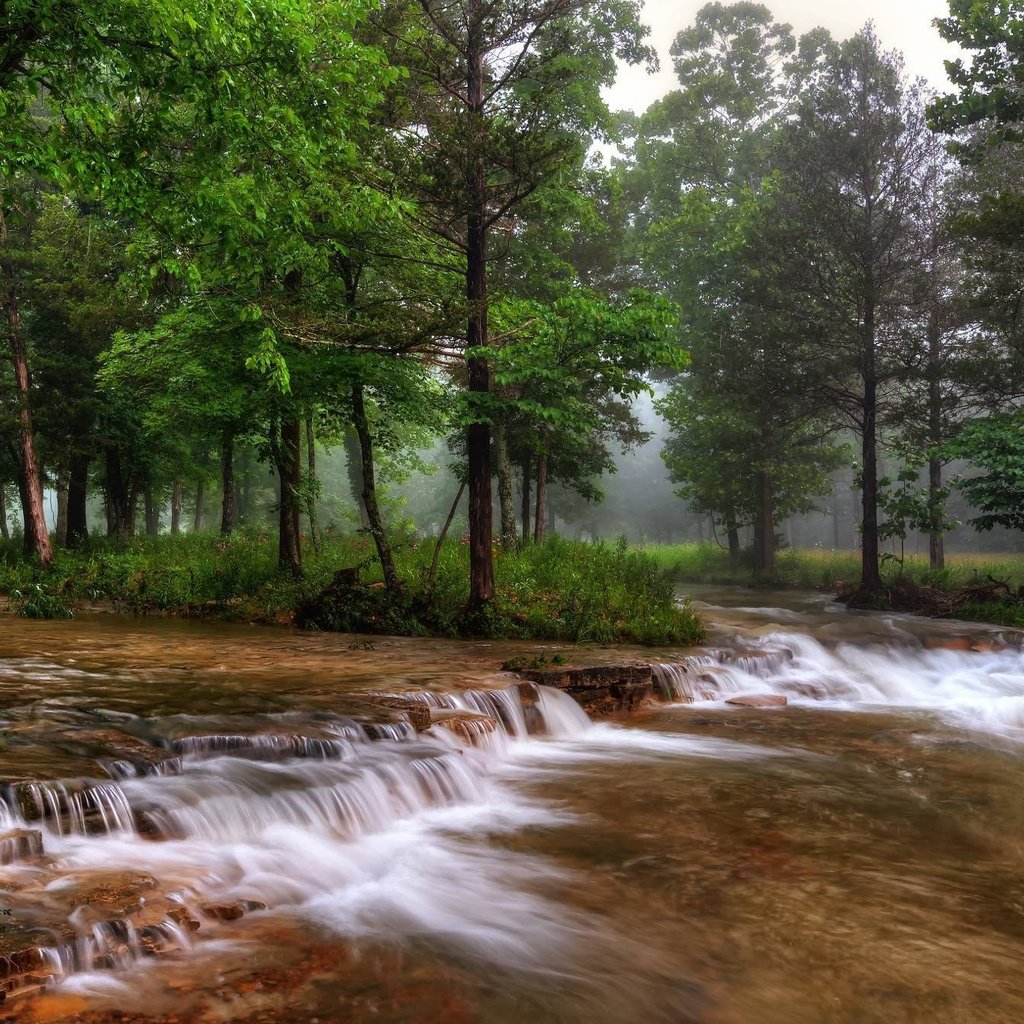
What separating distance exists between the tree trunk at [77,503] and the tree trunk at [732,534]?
845 inches

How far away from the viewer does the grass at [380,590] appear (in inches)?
520

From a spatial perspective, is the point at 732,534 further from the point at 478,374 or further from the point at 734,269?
the point at 478,374

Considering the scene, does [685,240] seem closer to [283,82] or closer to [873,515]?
[873,515]

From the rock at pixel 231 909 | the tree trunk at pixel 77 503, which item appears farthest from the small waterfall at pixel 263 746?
the tree trunk at pixel 77 503

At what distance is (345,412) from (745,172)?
73.5ft

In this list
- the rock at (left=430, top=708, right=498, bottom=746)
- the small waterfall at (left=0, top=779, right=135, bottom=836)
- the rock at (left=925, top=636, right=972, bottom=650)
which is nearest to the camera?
the small waterfall at (left=0, top=779, right=135, bottom=836)

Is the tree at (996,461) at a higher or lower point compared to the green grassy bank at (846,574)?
higher

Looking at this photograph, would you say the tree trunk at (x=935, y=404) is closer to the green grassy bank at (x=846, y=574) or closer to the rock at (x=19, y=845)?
the green grassy bank at (x=846, y=574)

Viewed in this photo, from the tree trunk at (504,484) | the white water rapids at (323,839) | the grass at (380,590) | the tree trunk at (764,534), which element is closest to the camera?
the white water rapids at (323,839)

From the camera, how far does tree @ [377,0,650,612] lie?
11.2m

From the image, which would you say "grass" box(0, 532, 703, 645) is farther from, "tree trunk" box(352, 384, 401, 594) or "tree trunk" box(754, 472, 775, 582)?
"tree trunk" box(754, 472, 775, 582)

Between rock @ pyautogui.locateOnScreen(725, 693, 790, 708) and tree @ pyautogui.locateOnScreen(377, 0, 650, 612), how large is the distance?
14.0ft

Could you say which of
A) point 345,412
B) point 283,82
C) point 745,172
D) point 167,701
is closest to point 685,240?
point 745,172

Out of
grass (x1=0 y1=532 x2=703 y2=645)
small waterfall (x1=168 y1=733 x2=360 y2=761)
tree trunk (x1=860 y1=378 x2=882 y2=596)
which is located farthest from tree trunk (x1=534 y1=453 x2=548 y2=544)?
small waterfall (x1=168 y1=733 x2=360 y2=761)
